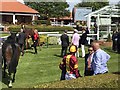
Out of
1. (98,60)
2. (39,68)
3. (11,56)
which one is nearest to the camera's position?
(98,60)

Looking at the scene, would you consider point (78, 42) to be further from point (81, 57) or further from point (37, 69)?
point (37, 69)

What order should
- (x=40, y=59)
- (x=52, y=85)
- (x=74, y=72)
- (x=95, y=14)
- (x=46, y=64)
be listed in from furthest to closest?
(x=95, y=14)
(x=40, y=59)
(x=46, y=64)
(x=74, y=72)
(x=52, y=85)

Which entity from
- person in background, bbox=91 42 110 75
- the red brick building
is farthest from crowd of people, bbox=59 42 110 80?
the red brick building

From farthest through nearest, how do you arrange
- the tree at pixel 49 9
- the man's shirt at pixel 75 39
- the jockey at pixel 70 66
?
1. the tree at pixel 49 9
2. the man's shirt at pixel 75 39
3. the jockey at pixel 70 66

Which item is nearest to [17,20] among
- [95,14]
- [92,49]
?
[95,14]

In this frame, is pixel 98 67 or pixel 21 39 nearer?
pixel 98 67

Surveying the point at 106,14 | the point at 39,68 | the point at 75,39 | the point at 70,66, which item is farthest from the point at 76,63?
the point at 106,14

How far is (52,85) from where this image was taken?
258 inches

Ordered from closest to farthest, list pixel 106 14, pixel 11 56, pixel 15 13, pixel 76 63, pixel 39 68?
pixel 76 63 < pixel 11 56 < pixel 39 68 < pixel 106 14 < pixel 15 13

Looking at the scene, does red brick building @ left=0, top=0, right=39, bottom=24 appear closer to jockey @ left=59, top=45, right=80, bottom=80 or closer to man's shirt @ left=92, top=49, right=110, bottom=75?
jockey @ left=59, top=45, right=80, bottom=80

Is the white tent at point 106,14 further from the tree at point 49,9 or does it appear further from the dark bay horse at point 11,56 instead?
the tree at point 49,9

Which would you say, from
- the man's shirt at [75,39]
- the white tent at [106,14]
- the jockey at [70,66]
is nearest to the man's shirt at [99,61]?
the jockey at [70,66]

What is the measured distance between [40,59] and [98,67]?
9626mm

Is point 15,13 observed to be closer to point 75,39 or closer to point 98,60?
point 75,39
